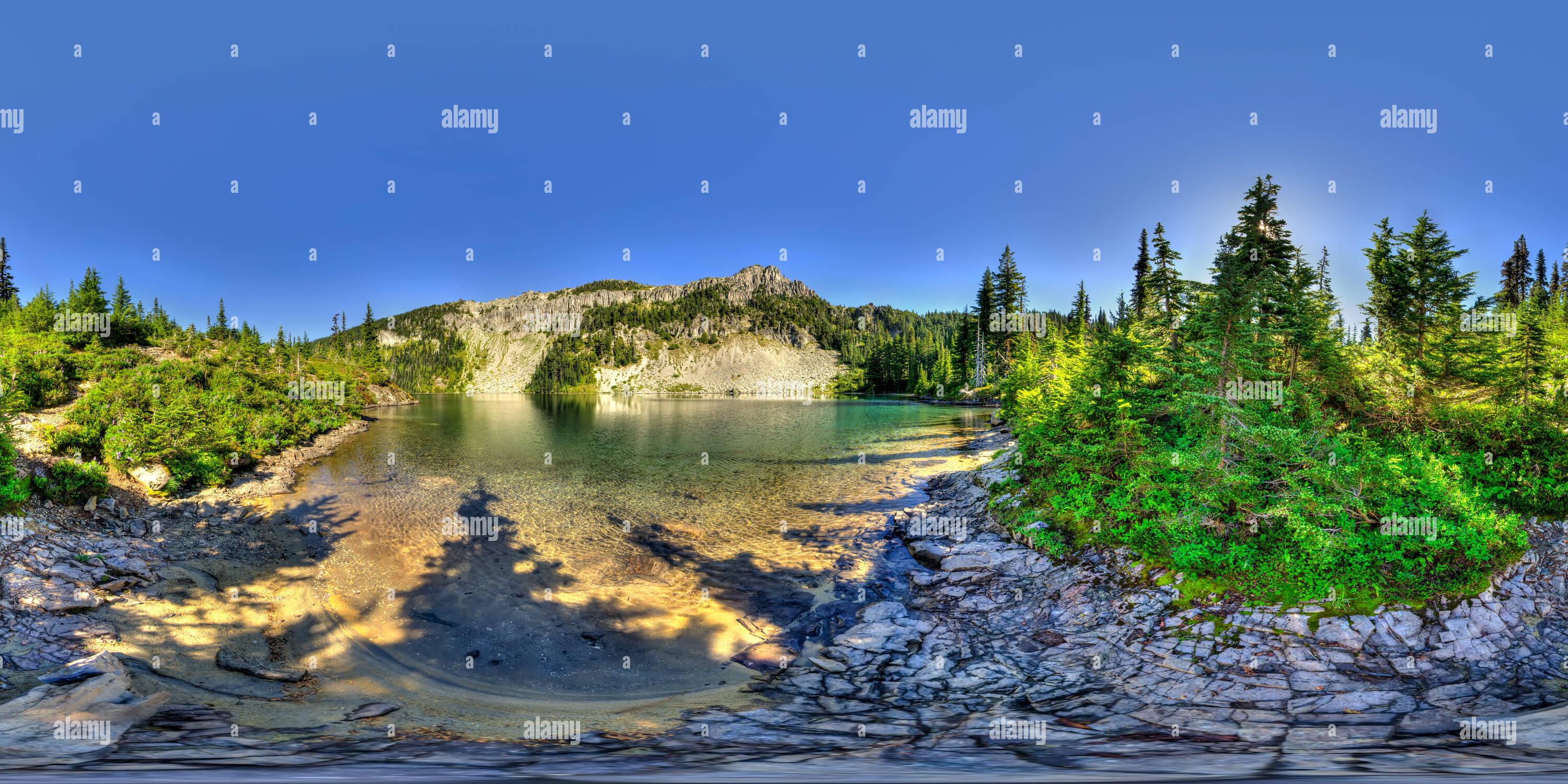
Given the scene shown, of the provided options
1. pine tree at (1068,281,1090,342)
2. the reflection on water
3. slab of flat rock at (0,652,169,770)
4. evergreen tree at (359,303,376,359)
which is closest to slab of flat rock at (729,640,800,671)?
the reflection on water

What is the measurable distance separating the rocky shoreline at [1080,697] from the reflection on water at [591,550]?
2575 mm

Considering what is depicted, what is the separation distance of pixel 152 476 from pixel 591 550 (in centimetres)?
1812

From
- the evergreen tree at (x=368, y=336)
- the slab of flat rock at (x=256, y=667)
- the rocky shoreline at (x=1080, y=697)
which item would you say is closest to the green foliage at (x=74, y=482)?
the rocky shoreline at (x=1080, y=697)

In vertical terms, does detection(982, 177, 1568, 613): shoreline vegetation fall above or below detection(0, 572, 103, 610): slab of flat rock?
above

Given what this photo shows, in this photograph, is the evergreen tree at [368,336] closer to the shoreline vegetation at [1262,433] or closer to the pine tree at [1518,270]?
the shoreline vegetation at [1262,433]

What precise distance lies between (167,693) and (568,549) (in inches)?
431

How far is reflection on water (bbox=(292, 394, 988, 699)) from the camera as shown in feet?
40.2

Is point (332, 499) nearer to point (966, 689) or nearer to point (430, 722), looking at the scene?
point (430, 722)

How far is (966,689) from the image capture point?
9.65 metres

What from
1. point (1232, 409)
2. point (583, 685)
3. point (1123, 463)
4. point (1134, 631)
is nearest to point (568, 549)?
point (583, 685)

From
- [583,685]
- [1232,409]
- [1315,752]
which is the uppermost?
[1232,409]

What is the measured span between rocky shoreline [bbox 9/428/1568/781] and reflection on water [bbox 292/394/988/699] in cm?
257

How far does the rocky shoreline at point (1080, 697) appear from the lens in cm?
508

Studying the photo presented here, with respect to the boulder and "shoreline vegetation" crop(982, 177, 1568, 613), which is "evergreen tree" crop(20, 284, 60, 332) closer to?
the boulder
